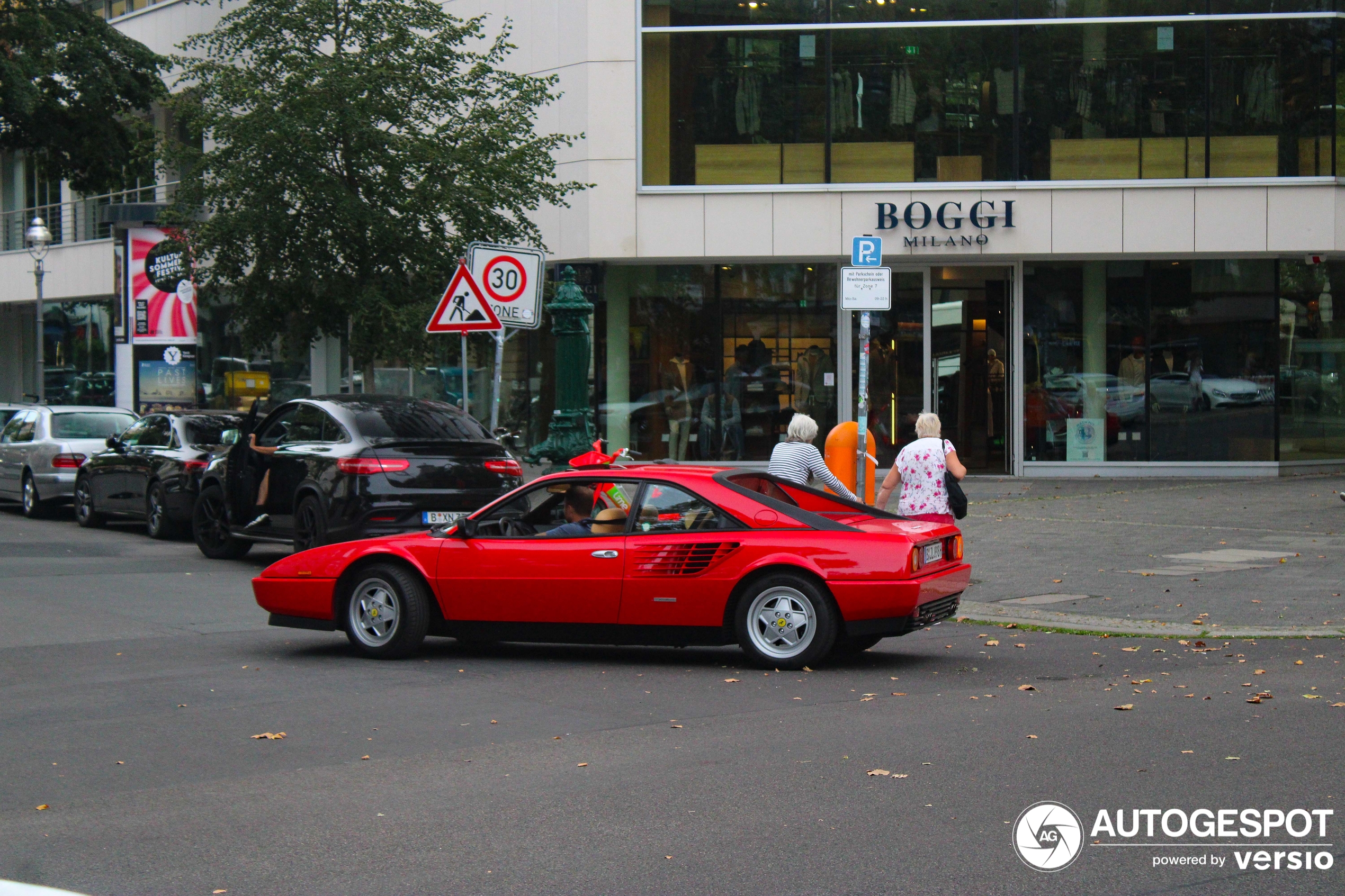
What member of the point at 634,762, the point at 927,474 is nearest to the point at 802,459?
the point at 927,474

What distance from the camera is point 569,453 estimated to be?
58.9 feet

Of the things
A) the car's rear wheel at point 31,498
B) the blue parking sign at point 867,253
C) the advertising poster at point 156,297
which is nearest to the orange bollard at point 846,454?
the blue parking sign at point 867,253

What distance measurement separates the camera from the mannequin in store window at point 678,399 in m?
24.2

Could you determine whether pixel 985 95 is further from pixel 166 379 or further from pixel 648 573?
pixel 648 573

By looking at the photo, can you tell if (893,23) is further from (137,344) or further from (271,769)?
(271,769)

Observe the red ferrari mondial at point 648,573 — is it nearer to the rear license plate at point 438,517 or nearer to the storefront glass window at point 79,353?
the rear license plate at point 438,517

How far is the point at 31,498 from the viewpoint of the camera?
68.8ft

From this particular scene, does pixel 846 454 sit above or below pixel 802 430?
below

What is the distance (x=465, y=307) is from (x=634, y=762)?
8379 millimetres

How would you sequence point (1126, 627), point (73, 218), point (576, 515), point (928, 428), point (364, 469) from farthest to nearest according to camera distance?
point (73, 218) → point (364, 469) → point (928, 428) → point (1126, 627) → point (576, 515)

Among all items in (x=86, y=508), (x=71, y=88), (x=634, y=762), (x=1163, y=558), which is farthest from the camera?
(x=71, y=88)

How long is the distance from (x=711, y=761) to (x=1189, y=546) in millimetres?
9710

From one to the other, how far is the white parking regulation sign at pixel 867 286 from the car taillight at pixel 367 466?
14.3ft

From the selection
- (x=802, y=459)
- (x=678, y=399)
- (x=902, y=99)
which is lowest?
(x=802, y=459)
